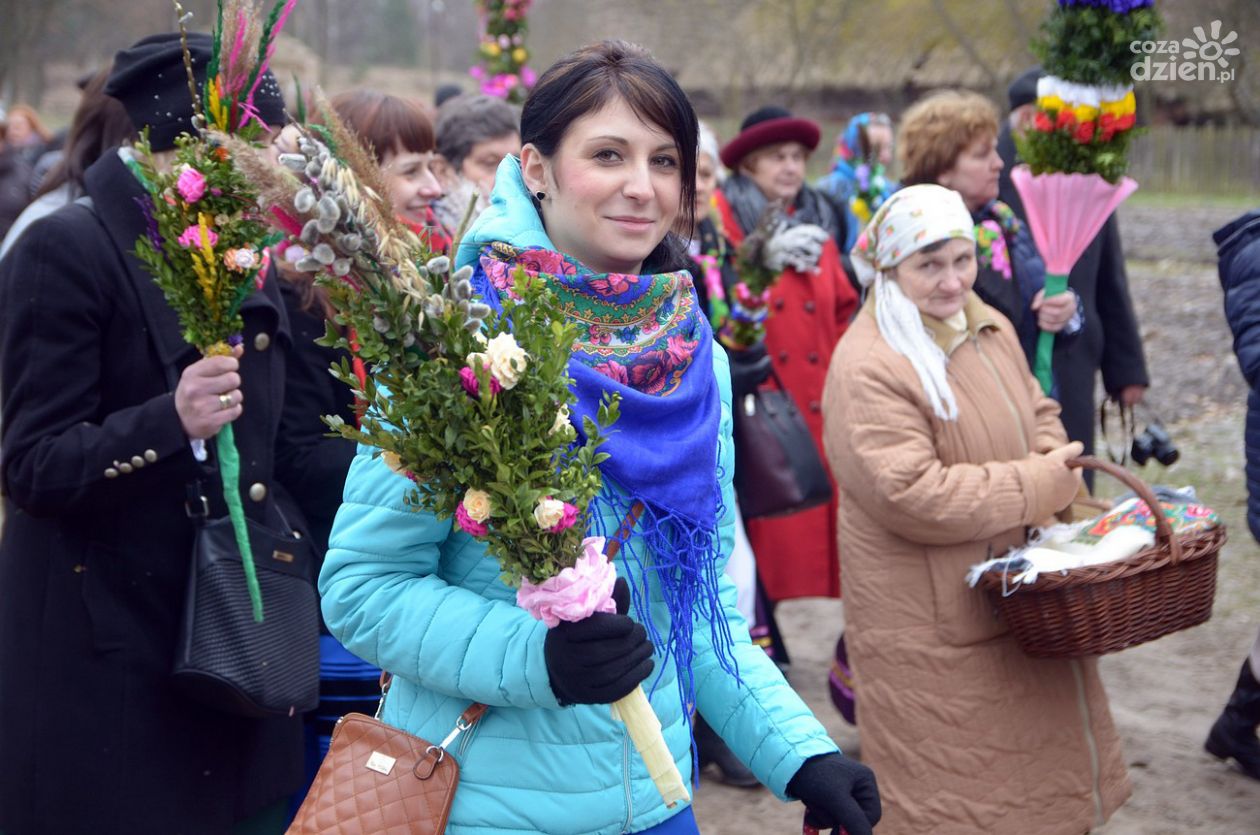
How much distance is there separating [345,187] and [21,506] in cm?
139

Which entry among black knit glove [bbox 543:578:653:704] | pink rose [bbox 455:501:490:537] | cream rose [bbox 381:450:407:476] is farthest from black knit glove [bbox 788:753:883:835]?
cream rose [bbox 381:450:407:476]

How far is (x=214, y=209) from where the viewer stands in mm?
2531

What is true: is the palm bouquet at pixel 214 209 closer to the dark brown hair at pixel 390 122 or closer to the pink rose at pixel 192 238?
the pink rose at pixel 192 238

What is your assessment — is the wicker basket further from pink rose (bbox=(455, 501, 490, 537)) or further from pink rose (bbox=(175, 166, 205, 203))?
pink rose (bbox=(175, 166, 205, 203))

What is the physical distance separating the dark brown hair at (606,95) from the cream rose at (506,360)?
0.49m

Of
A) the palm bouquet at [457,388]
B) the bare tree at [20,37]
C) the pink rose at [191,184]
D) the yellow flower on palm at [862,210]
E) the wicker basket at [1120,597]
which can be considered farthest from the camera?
the bare tree at [20,37]

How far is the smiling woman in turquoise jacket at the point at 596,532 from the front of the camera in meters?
1.87

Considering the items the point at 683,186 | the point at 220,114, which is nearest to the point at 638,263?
the point at 683,186

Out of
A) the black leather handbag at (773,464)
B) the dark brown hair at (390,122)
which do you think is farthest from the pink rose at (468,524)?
the black leather handbag at (773,464)

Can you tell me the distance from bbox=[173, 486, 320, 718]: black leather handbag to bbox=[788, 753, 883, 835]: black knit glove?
3.86 feet

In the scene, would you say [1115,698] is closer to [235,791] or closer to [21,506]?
[235,791]

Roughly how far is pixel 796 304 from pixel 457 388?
4164 mm

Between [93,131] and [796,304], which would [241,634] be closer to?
[93,131]

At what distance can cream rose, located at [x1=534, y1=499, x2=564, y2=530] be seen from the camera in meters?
1.66
